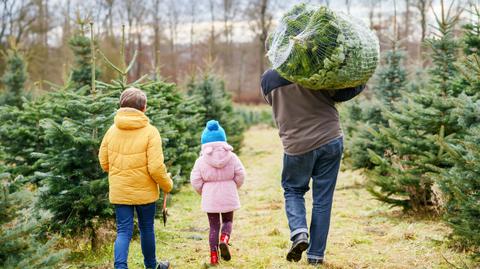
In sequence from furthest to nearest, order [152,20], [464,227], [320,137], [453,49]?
[152,20]
[453,49]
[320,137]
[464,227]

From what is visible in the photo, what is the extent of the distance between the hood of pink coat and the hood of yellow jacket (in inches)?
28.4

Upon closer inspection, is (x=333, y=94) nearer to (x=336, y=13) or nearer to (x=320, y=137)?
(x=320, y=137)

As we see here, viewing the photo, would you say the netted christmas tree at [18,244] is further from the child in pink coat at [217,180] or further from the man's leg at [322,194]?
the man's leg at [322,194]

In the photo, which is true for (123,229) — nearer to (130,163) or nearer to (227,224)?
(130,163)

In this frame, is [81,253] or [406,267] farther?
[81,253]

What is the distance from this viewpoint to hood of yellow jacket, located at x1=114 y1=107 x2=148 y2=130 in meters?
4.29

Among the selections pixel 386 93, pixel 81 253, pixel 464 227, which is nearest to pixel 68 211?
pixel 81 253

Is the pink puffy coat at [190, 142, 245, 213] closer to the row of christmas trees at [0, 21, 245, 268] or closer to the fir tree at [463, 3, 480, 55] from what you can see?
the row of christmas trees at [0, 21, 245, 268]

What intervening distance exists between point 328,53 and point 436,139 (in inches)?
51.1

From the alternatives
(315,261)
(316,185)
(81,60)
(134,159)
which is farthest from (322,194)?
(81,60)

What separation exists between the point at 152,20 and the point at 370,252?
34.7 m

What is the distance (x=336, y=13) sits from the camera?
4.16 metres

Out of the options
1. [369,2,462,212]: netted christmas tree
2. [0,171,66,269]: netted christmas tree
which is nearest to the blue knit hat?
[0,171,66,269]: netted christmas tree

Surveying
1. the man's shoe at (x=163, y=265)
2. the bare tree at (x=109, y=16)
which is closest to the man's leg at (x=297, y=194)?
the man's shoe at (x=163, y=265)
